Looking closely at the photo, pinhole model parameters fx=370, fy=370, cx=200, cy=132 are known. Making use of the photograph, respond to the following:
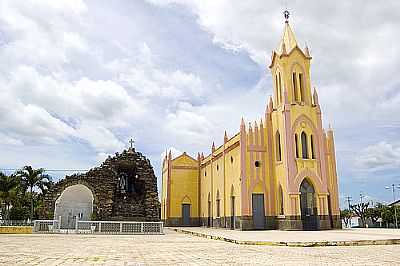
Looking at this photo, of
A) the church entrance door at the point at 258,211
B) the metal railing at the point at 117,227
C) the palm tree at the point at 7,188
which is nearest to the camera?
the metal railing at the point at 117,227

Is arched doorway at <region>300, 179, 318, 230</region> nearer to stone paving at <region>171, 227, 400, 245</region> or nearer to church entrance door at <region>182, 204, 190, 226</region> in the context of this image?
stone paving at <region>171, 227, 400, 245</region>

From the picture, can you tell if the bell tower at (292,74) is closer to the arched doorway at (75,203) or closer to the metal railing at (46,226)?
the arched doorway at (75,203)

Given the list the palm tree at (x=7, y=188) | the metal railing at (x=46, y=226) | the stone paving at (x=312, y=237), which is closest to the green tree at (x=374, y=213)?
the stone paving at (x=312, y=237)

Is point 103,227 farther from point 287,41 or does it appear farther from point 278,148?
point 287,41

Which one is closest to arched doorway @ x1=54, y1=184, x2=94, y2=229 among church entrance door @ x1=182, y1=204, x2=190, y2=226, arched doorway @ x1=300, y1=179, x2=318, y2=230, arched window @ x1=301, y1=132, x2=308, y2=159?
church entrance door @ x1=182, y1=204, x2=190, y2=226

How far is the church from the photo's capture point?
2970 centimetres

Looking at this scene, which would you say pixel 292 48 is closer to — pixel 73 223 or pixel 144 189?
pixel 144 189

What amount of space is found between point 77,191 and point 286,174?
1719 centimetres

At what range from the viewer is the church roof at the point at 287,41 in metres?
33.2

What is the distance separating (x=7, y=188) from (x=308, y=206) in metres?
33.9

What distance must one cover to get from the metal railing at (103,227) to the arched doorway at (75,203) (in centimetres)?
412

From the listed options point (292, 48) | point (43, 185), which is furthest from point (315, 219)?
point (43, 185)

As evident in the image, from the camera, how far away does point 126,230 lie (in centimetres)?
2509

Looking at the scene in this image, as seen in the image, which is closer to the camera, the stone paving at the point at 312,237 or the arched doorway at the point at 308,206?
the stone paving at the point at 312,237
